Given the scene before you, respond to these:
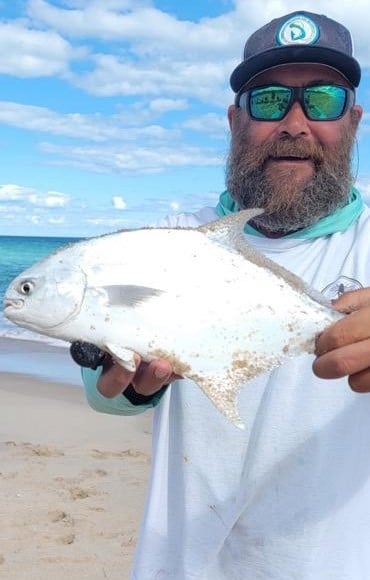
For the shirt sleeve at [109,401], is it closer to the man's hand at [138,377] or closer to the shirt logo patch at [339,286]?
the man's hand at [138,377]

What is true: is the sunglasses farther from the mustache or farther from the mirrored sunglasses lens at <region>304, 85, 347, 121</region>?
the mustache

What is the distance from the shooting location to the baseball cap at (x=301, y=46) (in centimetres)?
315

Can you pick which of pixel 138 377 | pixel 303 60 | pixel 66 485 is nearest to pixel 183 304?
pixel 138 377

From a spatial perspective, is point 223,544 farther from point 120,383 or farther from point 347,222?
point 347,222

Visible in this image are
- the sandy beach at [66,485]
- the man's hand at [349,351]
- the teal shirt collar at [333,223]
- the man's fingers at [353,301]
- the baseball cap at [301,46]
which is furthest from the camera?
the sandy beach at [66,485]

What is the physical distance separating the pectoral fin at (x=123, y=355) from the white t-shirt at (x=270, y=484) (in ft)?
1.86

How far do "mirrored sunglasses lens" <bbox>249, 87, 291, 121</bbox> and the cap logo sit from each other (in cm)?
21

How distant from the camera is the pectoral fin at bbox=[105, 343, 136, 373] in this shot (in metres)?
2.31

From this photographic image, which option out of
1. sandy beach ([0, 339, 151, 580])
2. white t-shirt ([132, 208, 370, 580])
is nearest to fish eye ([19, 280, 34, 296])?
white t-shirt ([132, 208, 370, 580])

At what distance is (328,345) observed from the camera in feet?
7.34

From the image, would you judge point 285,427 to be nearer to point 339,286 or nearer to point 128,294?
point 339,286

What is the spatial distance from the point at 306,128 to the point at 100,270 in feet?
4.25

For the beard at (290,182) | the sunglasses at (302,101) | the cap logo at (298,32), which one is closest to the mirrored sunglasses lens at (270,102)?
the sunglasses at (302,101)

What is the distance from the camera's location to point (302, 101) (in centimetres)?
317
